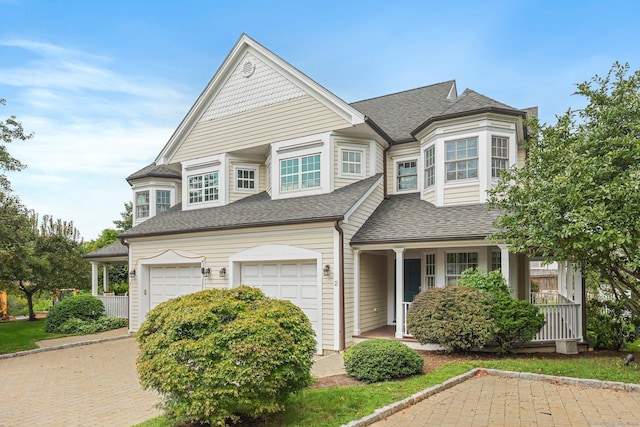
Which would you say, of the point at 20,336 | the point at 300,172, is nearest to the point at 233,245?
the point at 300,172

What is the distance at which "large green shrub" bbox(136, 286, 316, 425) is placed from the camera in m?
5.19

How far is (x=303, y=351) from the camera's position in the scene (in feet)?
19.3

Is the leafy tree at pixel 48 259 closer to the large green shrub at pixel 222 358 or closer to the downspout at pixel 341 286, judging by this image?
the downspout at pixel 341 286

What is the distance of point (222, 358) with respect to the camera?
5.30 metres

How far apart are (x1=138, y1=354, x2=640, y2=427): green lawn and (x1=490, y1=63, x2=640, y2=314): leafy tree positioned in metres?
1.90

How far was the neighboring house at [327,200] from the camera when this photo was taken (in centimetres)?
1193

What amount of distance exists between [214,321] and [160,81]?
563 inches

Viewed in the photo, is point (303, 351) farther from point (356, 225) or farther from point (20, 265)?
point (20, 265)

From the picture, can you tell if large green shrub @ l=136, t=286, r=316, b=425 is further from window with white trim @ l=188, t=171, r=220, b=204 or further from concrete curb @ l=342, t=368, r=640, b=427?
window with white trim @ l=188, t=171, r=220, b=204

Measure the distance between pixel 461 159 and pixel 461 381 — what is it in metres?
6.75

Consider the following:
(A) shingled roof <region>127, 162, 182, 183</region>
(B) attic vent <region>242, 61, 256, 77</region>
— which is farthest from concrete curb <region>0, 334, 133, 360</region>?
(B) attic vent <region>242, 61, 256, 77</region>

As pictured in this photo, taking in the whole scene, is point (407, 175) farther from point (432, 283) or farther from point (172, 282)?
point (172, 282)

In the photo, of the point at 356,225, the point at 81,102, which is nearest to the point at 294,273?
the point at 356,225

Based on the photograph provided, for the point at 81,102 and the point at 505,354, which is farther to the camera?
the point at 81,102
